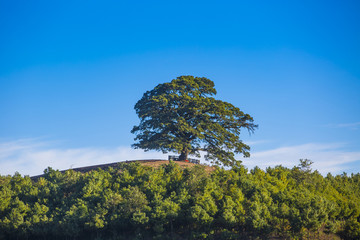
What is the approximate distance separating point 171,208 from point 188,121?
19312 millimetres

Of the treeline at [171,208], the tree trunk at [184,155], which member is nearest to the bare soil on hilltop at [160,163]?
the tree trunk at [184,155]

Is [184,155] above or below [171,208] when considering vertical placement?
above

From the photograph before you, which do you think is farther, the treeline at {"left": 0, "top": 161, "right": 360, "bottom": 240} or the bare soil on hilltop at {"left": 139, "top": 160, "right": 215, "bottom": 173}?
the bare soil on hilltop at {"left": 139, "top": 160, "right": 215, "bottom": 173}

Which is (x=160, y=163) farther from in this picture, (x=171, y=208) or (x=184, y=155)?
(x=171, y=208)

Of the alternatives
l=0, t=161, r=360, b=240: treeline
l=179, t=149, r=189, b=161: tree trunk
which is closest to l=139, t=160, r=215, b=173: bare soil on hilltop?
l=179, t=149, r=189, b=161: tree trunk

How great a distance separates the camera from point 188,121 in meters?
53.6

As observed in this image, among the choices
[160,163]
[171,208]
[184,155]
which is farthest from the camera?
[184,155]

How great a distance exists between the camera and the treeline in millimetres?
36812

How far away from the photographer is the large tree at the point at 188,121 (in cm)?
5169

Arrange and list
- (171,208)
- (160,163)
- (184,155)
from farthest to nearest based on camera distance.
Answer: (184,155)
(160,163)
(171,208)

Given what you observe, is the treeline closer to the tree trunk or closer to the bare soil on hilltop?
the bare soil on hilltop

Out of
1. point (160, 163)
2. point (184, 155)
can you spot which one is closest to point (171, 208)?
point (160, 163)

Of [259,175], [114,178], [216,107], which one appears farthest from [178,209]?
[216,107]

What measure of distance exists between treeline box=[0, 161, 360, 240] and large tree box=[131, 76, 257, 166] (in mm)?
7930
